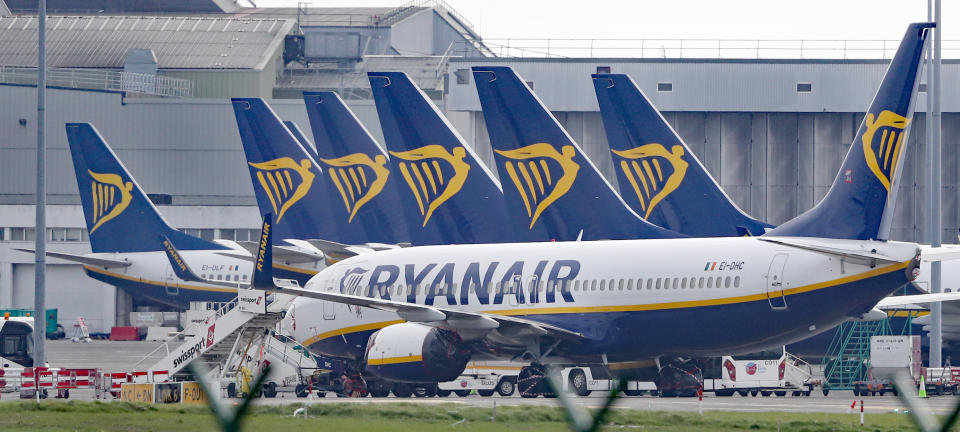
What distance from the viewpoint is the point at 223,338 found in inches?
1505

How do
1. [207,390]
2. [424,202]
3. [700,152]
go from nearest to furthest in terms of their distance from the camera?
[207,390] < [424,202] < [700,152]

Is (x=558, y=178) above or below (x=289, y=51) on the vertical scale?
below

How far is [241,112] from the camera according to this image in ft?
178

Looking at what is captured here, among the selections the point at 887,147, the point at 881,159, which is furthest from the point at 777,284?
the point at 887,147

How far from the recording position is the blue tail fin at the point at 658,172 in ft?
130

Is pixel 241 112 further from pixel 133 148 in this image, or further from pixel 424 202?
pixel 133 148

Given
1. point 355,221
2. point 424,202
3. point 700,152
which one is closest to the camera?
point 424,202

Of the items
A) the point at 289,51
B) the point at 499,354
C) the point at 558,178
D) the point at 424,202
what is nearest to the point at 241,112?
the point at 424,202

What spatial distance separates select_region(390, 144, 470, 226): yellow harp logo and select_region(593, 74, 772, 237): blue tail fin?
14.6 feet

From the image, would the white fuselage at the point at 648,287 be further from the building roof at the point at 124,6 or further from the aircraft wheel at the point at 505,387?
the building roof at the point at 124,6

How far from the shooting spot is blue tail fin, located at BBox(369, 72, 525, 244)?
41562mm

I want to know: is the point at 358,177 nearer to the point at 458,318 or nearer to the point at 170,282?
the point at 170,282

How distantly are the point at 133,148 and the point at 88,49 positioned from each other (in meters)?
13.5

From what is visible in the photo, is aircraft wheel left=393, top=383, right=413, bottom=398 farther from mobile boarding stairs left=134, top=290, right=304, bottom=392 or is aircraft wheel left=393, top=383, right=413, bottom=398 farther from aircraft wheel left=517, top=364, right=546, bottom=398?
mobile boarding stairs left=134, top=290, right=304, bottom=392
